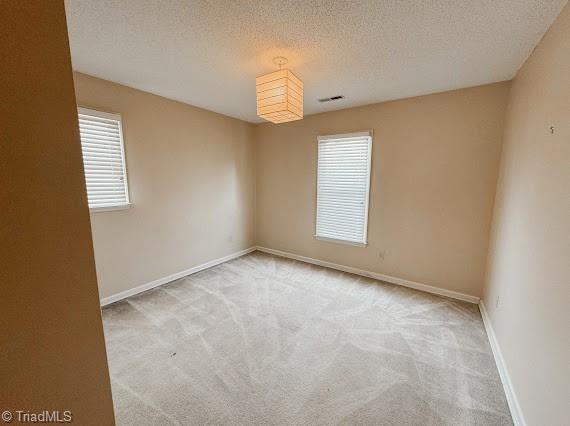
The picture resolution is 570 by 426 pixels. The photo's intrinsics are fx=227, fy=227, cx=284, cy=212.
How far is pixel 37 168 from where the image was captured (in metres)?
0.63

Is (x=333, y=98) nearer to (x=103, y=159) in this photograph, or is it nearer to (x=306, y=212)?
(x=306, y=212)

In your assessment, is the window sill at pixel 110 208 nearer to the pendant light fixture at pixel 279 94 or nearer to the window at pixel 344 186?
the pendant light fixture at pixel 279 94

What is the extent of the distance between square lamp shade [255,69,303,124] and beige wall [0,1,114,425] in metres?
1.38

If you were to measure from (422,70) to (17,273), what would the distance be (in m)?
2.97

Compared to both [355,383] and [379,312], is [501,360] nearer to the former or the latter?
[379,312]

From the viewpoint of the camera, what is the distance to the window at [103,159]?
92.7 inches

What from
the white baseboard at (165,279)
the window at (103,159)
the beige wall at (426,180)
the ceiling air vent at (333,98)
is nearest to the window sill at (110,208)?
the window at (103,159)

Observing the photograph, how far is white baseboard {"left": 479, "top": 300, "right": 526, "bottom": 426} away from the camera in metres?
1.36

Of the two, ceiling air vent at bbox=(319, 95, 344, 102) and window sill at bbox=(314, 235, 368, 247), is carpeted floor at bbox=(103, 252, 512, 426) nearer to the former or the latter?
window sill at bbox=(314, 235, 368, 247)

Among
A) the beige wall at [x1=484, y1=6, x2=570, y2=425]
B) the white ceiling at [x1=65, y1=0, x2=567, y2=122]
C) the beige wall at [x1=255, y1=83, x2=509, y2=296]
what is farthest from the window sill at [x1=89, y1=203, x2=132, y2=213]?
the beige wall at [x1=484, y1=6, x2=570, y2=425]

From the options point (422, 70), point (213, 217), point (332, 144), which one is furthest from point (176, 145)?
point (422, 70)

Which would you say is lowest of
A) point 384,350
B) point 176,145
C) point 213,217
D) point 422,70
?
point 384,350

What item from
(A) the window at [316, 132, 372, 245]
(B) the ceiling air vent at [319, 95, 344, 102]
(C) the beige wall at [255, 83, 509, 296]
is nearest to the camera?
(C) the beige wall at [255, 83, 509, 296]

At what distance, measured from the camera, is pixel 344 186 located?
11.4 feet
